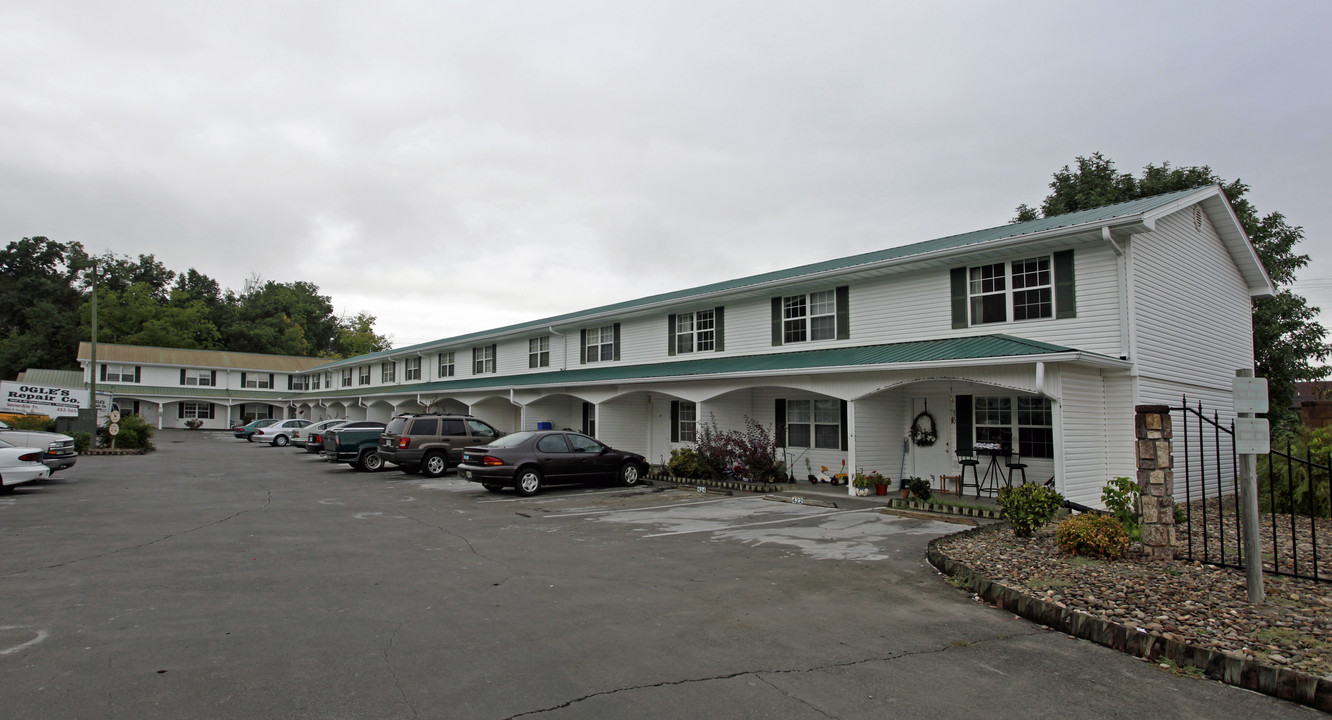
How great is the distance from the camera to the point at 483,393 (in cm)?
2727

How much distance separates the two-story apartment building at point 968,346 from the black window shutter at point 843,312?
35 millimetres

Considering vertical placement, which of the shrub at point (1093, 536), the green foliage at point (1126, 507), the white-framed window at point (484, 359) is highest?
the white-framed window at point (484, 359)

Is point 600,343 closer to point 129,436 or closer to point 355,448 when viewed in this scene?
point 355,448

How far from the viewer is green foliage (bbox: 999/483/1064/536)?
9109 mm

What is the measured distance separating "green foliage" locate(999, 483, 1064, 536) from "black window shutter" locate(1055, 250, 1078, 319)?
5.65m

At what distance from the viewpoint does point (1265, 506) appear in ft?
45.2

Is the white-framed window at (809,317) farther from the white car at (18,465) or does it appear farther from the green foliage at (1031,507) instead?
the white car at (18,465)

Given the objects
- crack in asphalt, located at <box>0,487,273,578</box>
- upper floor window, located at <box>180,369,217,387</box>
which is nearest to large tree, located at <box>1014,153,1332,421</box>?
crack in asphalt, located at <box>0,487,273,578</box>

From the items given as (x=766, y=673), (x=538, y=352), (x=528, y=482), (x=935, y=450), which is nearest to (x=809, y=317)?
(x=935, y=450)

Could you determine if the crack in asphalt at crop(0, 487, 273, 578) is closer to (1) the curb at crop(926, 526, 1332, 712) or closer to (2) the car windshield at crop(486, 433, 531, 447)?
(2) the car windshield at crop(486, 433, 531, 447)

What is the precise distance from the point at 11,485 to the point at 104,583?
10986 millimetres

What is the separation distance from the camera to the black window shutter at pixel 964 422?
1496 centimetres

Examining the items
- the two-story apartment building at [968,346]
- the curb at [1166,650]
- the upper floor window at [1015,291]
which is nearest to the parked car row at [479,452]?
the two-story apartment building at [968,346]

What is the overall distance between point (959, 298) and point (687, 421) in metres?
9.14
